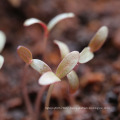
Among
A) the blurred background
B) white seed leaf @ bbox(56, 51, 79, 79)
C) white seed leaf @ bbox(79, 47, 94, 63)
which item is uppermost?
white seed leaf @ bbox(56, 51, 79, 79)

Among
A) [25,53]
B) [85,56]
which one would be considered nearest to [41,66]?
[25,53]

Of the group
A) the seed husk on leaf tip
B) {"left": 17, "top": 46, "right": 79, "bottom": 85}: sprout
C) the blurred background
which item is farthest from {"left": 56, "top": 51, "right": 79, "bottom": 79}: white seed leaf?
the blurred background

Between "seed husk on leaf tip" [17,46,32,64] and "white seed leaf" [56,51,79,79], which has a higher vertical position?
"seed husk on leaf tip" [17,46,32,64]

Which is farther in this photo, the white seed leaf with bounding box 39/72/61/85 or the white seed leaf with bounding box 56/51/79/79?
the white seed leaf with bounding box 56/51/79/79

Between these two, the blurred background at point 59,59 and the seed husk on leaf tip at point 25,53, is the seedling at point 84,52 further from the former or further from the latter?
the blurred background at point 59,59

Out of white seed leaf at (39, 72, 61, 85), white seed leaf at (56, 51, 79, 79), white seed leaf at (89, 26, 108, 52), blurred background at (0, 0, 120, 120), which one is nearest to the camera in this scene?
white seed leaf at (39, 72, 61, 85)

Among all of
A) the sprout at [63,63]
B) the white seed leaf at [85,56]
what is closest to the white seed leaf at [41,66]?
the sprout at [63,63]

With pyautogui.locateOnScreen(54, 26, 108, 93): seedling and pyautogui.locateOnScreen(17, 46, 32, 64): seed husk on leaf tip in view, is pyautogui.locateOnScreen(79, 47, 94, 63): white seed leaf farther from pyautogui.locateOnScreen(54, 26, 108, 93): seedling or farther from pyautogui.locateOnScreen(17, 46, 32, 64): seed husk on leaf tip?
pyautogui.locateOnScreen(17, 46, 32, 64): seed husk on leaf tip

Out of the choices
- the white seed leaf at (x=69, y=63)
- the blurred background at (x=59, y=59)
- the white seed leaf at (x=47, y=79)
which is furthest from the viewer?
the blurred background at (x=59, y=59)

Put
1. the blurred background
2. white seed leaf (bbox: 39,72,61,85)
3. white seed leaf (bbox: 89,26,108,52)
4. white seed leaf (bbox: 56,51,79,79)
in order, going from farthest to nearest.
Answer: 1. the blurred background
2. white seed leaf (bbox: 89,26,108,52)
3. white seed leaf (bbox: 56,51,79,79)
4. white seed leaf (bbox: 39,72,61,85)
